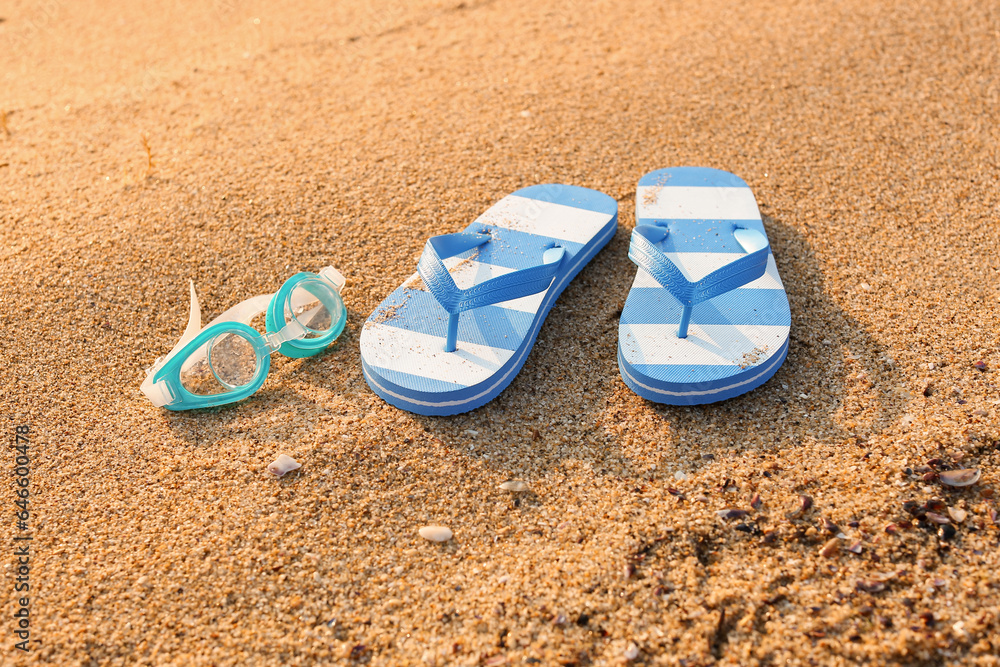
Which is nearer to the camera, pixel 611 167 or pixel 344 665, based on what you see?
pixel 344 665

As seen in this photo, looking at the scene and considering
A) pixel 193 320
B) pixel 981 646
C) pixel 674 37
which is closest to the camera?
pixel 981 646

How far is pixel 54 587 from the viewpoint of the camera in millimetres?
1689

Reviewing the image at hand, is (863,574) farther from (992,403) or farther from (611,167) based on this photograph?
(611,167)

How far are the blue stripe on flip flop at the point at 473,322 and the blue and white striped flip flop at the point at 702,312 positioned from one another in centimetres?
31

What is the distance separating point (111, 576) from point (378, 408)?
769 millimetres

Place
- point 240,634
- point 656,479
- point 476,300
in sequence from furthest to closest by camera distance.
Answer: point 476,300 < point 656,479 < point 240,634

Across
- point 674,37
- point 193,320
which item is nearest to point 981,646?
point 193,320

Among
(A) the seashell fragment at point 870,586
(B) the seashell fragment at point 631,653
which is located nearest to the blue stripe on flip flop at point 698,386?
(A) the seashell fragment at point 870,586

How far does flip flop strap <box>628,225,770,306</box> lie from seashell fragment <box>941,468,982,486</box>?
2.35 feet

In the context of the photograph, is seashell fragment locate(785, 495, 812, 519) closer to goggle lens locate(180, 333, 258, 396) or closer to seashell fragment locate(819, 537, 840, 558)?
seashell fragment locate(819, 537, 840, 558)

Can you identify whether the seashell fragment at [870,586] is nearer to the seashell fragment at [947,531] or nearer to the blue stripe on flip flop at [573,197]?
the seashell fragment at [947,531]

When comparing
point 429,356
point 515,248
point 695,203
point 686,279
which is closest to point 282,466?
point 429,356

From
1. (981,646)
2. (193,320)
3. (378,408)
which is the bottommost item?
(981,646)

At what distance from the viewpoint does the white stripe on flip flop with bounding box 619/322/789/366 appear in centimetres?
209
